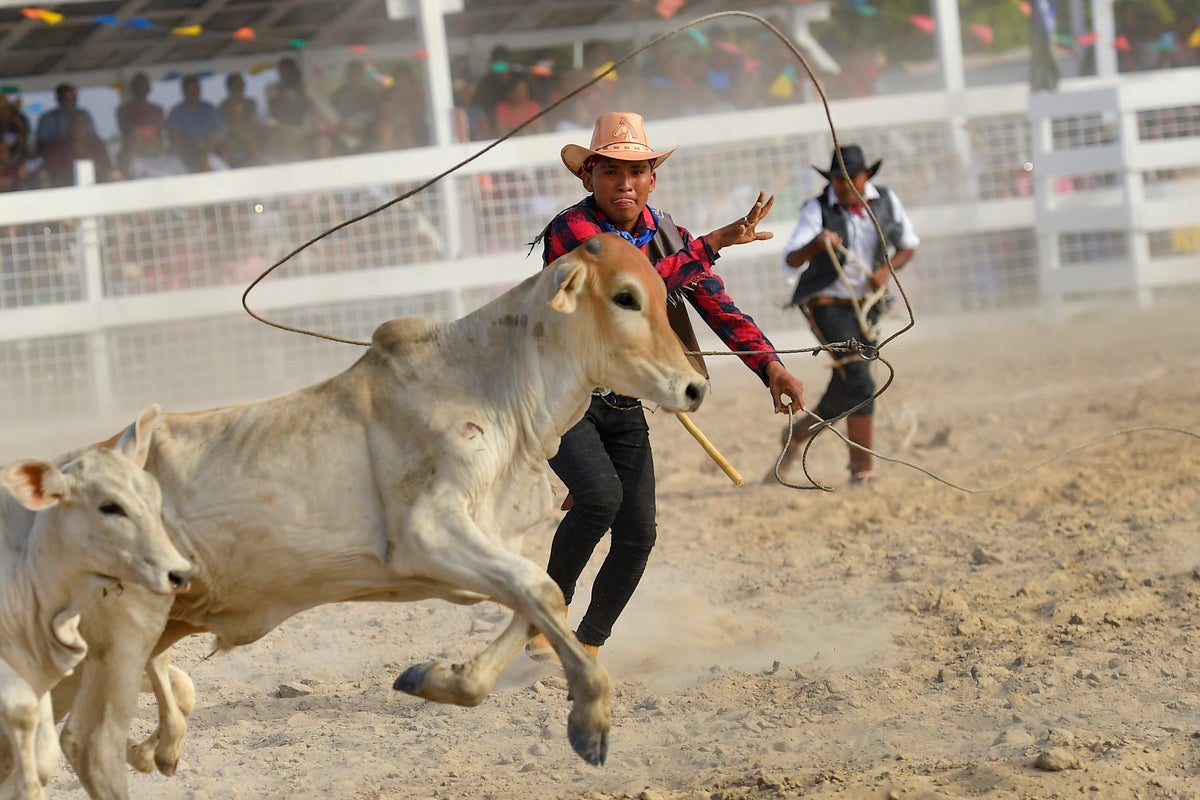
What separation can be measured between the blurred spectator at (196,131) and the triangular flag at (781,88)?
5754mm

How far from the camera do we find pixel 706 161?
14.9 m

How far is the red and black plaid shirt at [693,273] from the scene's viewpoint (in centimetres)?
486

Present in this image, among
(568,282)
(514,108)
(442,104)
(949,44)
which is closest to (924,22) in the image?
(949,44)

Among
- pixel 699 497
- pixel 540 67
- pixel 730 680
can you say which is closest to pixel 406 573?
pixel 730 680

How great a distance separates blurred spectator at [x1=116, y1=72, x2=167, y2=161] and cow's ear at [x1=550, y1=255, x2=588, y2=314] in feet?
38.8

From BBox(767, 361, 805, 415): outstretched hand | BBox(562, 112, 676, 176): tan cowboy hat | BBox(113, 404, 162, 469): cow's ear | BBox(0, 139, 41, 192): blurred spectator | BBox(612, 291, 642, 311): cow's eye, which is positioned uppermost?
BBox(0, 139, 41, 192): blurred spectator

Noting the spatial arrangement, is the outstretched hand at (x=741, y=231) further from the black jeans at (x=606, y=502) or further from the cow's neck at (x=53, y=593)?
the cow's neck at (x=53, y=593)

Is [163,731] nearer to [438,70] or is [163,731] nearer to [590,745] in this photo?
[590,745]

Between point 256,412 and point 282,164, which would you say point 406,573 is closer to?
point 256,412

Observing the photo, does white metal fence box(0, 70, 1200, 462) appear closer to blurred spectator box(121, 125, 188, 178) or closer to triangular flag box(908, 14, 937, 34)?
blurred spectator box(121, 125, 188, 178)

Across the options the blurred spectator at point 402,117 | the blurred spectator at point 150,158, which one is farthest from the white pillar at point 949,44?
the blurred spectator at point 150,158

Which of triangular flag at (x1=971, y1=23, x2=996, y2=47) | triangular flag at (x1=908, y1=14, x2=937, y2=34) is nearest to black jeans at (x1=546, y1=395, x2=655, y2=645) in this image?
triangular flag at (x1=908, y1=14, x2=937, y2=34)

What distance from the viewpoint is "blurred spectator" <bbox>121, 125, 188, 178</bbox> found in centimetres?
1474

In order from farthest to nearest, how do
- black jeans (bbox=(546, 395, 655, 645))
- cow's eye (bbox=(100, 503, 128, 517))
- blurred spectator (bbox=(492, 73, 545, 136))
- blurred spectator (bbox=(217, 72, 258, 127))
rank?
1. blurred spectator (bbox=(492, 73, 545, 136))
2. blurred spectator (bbox=(217, 72, 258, 127))
3. black jeans (bbox=(546, 395, 655, 645))
4. cow's eye (bbox=(100, 503, 128, 517))
